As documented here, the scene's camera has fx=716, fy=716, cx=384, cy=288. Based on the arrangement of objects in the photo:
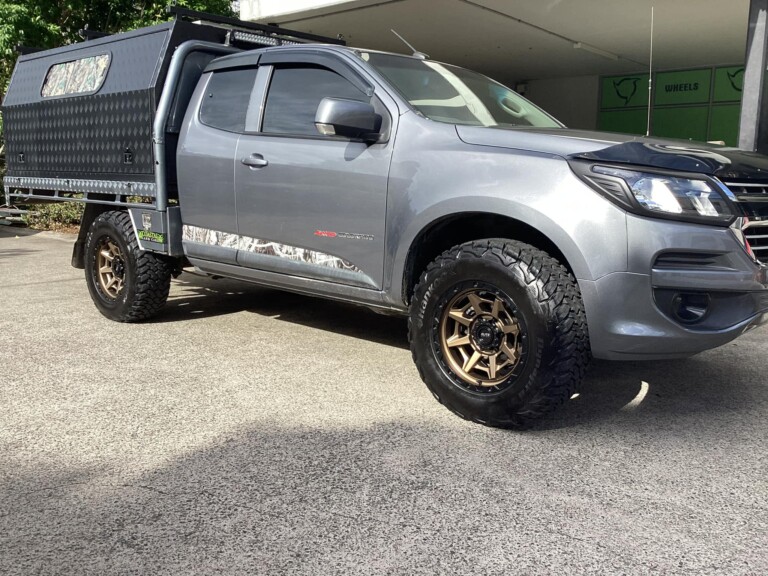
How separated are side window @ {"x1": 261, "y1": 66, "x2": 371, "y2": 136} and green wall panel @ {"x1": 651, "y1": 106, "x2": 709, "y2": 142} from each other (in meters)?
13.1

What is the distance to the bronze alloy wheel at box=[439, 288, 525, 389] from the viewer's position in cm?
343

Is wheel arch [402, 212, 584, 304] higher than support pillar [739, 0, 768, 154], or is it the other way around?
support pillar [739, 0, 768, 154]

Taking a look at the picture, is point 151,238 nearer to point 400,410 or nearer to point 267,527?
point 400,410

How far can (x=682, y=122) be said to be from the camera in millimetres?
16156

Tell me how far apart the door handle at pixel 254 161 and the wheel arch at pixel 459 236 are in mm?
1212

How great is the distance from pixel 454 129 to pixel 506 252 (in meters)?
0.75

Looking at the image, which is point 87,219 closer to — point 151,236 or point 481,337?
point 151,236

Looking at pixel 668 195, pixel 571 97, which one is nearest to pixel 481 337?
pixel 668 195

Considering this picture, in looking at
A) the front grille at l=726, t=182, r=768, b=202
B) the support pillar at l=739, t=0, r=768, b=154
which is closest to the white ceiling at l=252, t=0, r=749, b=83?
the support pillar at l=739, t=0, r=768, b=154

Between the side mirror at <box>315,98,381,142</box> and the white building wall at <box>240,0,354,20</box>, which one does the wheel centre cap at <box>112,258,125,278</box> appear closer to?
the side mirror at <box>315,98,381,142</box>

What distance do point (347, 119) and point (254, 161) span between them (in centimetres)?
101

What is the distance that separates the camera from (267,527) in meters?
2.56

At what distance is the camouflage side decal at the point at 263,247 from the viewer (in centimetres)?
420

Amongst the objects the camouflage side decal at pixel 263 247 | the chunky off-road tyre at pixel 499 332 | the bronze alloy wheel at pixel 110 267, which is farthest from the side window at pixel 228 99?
the chunky off-road tyre at pixel 499 332
